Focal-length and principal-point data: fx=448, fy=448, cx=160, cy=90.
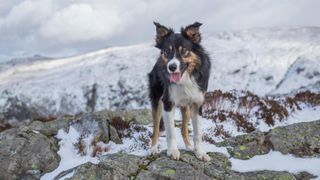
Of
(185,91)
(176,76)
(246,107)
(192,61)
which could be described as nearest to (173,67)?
(176,76)

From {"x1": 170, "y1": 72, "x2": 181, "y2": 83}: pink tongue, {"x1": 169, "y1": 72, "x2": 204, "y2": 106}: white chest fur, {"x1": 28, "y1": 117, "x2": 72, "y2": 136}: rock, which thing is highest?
{"x1": 170, "y1": 72, "x2": 181, "y2": 83}: pink tongue

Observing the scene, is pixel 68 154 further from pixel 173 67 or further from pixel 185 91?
pixel 173 67

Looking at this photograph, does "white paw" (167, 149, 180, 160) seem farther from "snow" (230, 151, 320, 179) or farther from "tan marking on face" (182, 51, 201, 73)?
"tan marking on face" (182, 51, 201, 73)

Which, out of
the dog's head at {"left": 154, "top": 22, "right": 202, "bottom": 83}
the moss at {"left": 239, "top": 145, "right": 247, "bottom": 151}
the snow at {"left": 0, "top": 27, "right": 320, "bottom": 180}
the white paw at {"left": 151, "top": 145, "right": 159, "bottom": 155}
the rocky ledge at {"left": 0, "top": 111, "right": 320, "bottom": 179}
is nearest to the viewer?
the dog's head at {"left": 154, "top": 22, "right": 202, "bottom": 83}

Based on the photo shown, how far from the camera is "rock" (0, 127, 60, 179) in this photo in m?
11.6

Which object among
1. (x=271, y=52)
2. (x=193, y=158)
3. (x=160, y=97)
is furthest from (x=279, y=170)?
(x=271, y=52)

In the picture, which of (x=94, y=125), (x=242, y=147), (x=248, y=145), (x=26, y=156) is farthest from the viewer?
(x=94, y=125)

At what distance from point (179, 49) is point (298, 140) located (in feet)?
14.5

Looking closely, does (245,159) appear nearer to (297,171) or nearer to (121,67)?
(297,171)

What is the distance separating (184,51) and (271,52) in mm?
142535

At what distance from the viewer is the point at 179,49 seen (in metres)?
9.41

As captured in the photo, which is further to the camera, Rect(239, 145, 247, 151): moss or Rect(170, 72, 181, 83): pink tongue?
Rect(239, 145, 247, 151): moss

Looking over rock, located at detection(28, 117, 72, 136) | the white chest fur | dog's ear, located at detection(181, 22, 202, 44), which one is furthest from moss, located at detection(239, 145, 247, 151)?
rock, located at detection(28, 117, 72, 136)

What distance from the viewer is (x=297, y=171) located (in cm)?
1059
